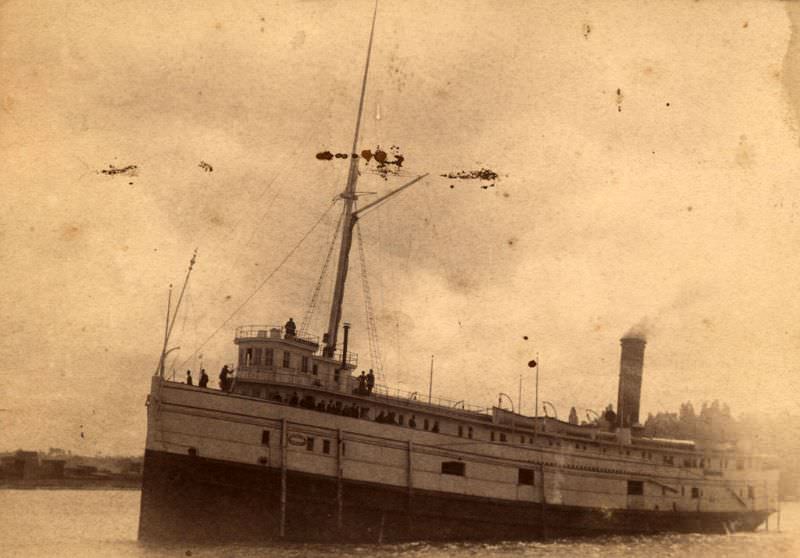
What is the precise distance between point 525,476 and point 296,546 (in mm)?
11263

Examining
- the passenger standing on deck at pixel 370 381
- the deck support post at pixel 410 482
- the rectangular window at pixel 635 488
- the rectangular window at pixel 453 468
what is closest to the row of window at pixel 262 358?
the passenger standing on deck at pixel 370 381

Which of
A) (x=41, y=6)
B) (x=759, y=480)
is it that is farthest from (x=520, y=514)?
(x=41, y=6)

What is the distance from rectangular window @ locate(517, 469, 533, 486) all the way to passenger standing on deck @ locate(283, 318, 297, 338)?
11186 mm

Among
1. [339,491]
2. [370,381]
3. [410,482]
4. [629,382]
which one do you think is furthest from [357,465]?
[629,382]

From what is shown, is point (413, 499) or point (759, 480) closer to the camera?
point (413, 499)

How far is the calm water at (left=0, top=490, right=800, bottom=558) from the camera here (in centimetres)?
2447

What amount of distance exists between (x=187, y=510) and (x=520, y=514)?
1376cm

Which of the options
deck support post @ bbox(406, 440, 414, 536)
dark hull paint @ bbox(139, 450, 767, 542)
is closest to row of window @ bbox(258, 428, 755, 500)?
dark hull paint @ bbox(139, 450, 767, 542)

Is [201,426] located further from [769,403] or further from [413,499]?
[769,403]

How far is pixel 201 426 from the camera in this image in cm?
2697

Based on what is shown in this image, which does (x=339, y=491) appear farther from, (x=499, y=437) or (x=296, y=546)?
(x=499, y=437)

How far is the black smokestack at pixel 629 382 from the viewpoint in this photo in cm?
3972

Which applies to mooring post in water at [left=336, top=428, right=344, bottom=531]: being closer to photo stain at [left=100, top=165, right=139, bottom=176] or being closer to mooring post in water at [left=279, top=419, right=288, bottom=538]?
mooring post in water at [left=279, top=419, right=288, bottom=538]

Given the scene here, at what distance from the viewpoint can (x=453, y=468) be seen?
31.5 meters
